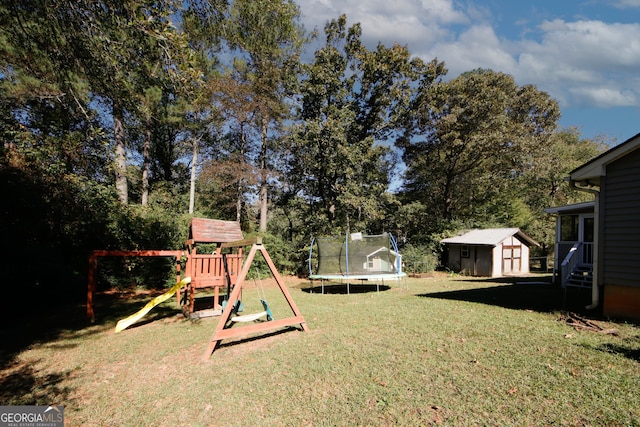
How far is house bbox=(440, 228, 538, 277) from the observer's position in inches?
699

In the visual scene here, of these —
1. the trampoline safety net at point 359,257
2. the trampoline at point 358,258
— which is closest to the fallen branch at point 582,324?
the trampoline at point 358,258

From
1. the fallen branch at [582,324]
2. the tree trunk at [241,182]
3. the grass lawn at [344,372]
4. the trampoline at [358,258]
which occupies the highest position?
the tree trunk at [241,182]

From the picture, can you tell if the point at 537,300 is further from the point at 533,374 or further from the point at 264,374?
the point at 264,374

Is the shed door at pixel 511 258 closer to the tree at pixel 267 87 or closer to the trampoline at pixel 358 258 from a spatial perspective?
the trampoline at pixel 358 258

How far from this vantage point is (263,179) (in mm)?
18656

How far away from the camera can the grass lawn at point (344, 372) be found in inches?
126

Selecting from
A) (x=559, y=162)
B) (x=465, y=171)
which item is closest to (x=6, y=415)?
(x=465, y=171)

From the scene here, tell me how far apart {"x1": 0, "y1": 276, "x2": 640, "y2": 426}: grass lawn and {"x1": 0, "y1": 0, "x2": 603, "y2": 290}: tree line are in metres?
4.33

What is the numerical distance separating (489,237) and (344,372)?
17389 mm

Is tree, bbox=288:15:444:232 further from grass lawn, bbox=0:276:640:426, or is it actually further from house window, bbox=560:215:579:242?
grass lawn, bbox=0:276:640:426

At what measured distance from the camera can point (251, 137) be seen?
20.5 meters

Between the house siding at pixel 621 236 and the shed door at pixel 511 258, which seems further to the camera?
the shed door at pixel 511 258

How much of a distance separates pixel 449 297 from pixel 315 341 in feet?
19.0

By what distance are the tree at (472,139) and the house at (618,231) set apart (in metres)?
14.8
